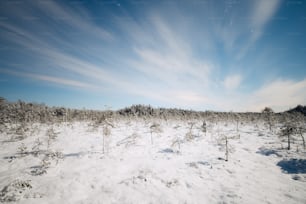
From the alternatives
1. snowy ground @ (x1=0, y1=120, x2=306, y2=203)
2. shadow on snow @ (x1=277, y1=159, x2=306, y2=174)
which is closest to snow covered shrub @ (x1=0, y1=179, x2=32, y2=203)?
snowy ground @ (x1=0, y1=120, x2=306, y2=203)

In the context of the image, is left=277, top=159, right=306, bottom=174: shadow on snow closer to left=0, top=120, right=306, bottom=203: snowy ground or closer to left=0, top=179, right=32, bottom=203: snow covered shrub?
left=0, top=120, right=306, bottom=203: snowy ground

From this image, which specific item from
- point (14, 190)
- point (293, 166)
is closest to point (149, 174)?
point (14, 190)

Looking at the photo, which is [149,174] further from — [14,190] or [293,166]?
[293,166]

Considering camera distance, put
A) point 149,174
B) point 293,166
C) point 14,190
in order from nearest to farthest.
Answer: point 14,190 → point 149,174 → point 293,166

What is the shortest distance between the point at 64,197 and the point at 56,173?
5.62 feet

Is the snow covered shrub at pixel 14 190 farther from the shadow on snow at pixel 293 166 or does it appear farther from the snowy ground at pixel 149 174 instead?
the shadow on snow at pixel 293 166

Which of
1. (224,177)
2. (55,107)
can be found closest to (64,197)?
(224,177)

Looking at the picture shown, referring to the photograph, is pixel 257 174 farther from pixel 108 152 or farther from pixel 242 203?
pixel 108 152

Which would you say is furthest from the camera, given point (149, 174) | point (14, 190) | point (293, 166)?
point (293, 166)

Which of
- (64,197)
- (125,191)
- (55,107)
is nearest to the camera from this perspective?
(64,197)

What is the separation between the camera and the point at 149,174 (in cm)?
576

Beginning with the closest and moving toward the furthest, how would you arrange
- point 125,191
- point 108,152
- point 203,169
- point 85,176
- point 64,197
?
point 64,197 < point 125,191 < point 85,176 < point 203,169 < point 108,152

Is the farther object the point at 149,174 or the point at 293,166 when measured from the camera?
the point at 293,166

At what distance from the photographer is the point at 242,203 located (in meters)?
4.16
